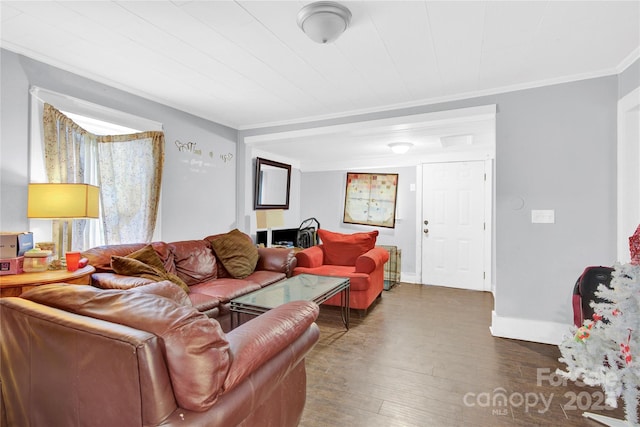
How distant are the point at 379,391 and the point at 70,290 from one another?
181cm

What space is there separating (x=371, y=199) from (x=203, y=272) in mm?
3403

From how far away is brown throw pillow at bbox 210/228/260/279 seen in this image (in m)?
3.39

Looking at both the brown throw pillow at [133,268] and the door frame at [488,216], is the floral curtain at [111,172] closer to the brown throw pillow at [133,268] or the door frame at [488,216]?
the brown throw pillow at [133,268]

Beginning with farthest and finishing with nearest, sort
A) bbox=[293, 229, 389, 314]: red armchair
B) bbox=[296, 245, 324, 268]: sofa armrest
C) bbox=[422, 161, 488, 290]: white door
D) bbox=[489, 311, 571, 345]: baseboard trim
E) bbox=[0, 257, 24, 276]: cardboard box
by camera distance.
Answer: bbox=[422, 161, 488, 290]: white door → bbox=[296, 245, 324, 268]: sofa armrest → bbox=[293, 229, 389, 314]: red armchair → bbox=[489, 311, 571, 345]: baseboard trim → bbox=[0, 257, 24, 276]: cardboard box

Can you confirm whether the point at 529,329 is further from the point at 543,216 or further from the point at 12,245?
the point at 12,245

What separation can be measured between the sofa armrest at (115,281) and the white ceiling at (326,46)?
1.64 m

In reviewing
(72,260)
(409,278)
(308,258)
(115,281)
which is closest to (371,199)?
(409,278)

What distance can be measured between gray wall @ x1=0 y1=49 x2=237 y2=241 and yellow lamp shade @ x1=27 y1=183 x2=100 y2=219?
0.24 m

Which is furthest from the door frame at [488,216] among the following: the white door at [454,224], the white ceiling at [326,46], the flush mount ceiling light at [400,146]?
the white ceiling at [326,46]

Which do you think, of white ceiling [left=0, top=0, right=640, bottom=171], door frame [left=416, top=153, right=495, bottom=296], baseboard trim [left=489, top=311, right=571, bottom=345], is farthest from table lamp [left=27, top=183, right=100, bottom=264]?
door frame [left=416, top=153, right=495, bottom=296]

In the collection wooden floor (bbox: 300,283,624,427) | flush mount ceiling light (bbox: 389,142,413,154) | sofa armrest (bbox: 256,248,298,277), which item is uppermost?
flush mount ceiling light (bbox: 389,142,413,154)

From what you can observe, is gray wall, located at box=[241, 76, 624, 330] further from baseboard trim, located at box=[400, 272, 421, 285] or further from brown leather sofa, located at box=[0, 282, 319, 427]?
brown leather sofa, located at box=[0, 282, 319, 427]

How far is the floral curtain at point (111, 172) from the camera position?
98.9 inches

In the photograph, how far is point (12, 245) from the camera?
203 cm
